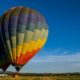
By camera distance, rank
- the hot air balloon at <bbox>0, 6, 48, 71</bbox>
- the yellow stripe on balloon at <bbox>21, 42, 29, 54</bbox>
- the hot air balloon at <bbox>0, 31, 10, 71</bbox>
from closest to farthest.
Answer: the hot air balloon at <bbox>0, 6, 48, 71</bbox>, the yellow stripe on balloon at <bbox>21, 42, 29, 54</bbox>, the hot air balloon at <bbox>0, 31, 10, 71</bbox>

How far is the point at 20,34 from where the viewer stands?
114ft

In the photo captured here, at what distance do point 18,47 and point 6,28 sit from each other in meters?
2.54

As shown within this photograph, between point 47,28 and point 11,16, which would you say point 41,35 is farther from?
point 11,16

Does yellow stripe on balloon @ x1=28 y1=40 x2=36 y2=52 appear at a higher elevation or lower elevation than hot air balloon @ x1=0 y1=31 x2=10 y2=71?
higher

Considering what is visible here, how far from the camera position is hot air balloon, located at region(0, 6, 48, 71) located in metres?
34.7

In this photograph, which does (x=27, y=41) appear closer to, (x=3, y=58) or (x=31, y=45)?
(x=31, y=45)

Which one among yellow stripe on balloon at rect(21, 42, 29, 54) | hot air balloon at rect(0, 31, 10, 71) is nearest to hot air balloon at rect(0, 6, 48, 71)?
yellow stripe on balloon at rect(21, 42, 29, 54)

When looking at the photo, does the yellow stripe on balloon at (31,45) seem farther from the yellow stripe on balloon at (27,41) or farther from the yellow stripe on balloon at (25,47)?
the yellow stripe on balloon at (25,47)

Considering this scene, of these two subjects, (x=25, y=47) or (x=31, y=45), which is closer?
(x=25, y=47)

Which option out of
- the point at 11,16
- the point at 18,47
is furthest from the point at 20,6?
the point at 18,47

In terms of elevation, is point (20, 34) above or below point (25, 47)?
above

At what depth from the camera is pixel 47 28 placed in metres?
37.6

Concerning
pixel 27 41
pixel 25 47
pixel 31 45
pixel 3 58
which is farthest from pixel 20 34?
pixel 3 58

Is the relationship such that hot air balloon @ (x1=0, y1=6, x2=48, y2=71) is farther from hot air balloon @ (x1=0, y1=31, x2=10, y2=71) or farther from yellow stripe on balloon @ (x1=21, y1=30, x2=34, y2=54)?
hot air balloon @ (x1=0, y1=31, x2=10, y2=71)
